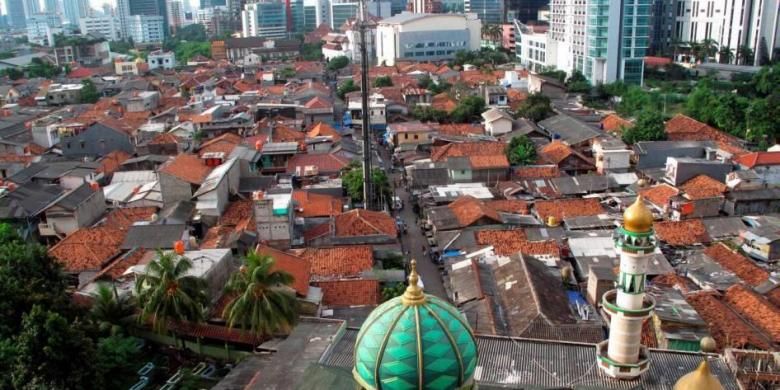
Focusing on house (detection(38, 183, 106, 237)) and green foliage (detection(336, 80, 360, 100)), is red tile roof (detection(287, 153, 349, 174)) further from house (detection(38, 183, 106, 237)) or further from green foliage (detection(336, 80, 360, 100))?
green foliage (detection(336, 80, 360, 100))

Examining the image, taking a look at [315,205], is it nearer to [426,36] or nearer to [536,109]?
[536,109]

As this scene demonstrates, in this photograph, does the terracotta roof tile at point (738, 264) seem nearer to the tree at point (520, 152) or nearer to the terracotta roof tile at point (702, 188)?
the terracotta roof tile at point (702, 188)

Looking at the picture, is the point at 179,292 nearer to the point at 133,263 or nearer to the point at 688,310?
the point at 133,263

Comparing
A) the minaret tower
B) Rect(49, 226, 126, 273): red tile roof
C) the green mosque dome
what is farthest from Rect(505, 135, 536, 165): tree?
the green mosque dome

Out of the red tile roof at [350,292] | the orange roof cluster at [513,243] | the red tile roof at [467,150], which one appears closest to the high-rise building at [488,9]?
the red tile roof at [467,150]

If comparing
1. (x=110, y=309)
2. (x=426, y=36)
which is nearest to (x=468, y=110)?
(x=110, y=309)
